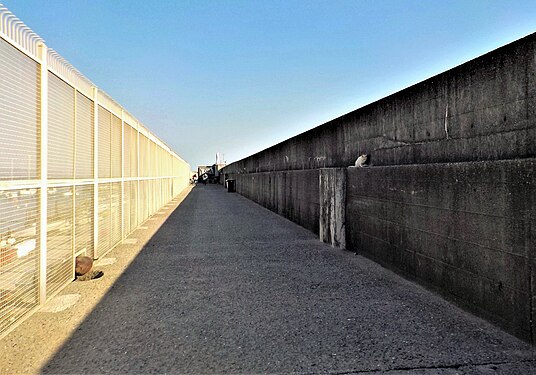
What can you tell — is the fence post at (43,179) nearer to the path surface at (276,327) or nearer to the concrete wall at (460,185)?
the path surface at (276,327)

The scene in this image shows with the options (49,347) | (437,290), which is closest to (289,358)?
(49,347)

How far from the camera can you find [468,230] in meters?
4.17

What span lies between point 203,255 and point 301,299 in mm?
3213

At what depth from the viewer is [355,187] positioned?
7.46m

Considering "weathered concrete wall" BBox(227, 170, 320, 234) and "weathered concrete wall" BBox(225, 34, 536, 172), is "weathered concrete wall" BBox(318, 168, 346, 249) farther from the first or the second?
"weathered concrete wall" BBox(227, 170, 320, 234)

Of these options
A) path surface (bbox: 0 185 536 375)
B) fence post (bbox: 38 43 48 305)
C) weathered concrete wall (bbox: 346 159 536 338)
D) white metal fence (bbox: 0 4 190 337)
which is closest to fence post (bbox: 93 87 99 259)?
white metal fence (bbox: 0 4 190 337)

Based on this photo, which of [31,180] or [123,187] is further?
[123,187]

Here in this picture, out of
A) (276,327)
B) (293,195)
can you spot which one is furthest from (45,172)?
(293,195)

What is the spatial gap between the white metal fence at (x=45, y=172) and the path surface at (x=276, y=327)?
56 centimetres

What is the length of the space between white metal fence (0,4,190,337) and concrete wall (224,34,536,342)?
486 centimetres

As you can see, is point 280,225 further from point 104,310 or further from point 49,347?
point 49,347

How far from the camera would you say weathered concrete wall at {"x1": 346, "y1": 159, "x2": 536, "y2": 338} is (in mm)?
3453

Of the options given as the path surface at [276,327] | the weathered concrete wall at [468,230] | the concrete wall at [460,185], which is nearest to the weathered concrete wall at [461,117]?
the concrete wall at [460,185]

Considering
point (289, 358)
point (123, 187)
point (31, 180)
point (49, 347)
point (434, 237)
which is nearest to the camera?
point (289, 358)
